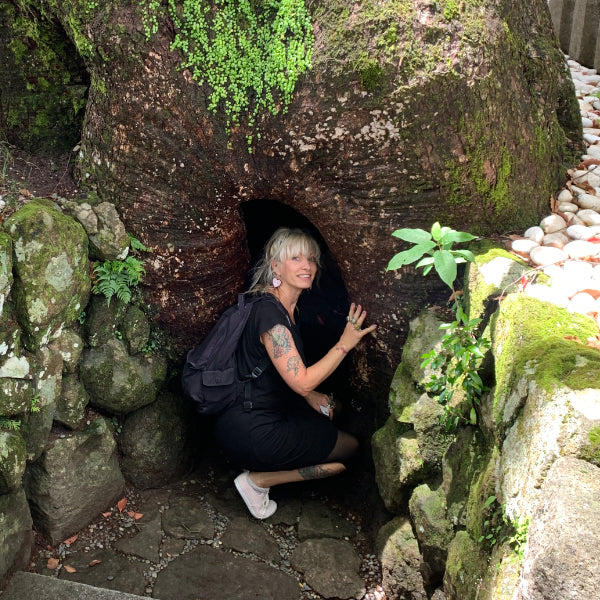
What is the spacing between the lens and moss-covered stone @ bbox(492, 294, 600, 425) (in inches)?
96.4

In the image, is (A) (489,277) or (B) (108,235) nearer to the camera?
(A) (489,277)

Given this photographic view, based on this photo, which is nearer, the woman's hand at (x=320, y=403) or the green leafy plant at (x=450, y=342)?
the green leafy plant at (x=450, y=342)

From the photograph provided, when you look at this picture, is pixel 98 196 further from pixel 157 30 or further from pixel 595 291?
pixel 595 291

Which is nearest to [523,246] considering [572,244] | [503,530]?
[572,244]

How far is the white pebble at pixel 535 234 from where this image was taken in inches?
146

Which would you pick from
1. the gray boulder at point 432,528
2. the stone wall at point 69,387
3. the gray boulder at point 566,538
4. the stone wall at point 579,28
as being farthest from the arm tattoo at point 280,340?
the stone wall at point 579,28

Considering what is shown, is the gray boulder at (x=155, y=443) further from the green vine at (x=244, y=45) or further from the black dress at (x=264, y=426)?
the green vine at (x=244, y=45)

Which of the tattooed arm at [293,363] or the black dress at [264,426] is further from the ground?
the tattooed arm at [293,363]

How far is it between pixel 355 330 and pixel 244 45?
6.09ft

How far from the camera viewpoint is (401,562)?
12.4 feet

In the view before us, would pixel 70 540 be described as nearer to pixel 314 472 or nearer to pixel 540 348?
pixel 314 472

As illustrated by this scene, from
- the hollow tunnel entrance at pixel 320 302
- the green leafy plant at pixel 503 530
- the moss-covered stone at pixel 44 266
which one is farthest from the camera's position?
the hollow tunnel entrance at pixel 320 302

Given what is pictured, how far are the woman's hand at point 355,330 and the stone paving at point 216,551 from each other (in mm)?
1253

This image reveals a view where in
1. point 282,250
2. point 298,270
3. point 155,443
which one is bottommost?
point 155,443
